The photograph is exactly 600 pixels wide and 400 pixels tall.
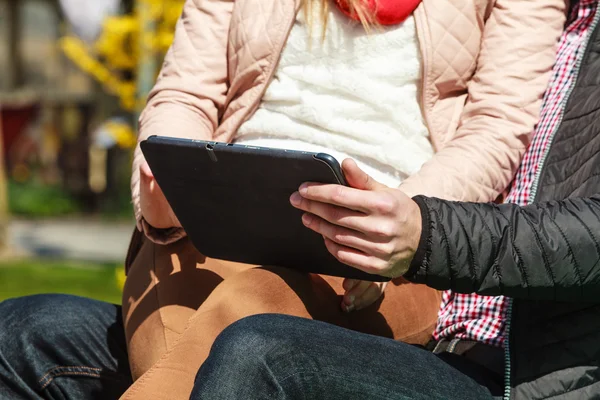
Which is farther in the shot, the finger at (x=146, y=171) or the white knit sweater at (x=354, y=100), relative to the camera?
the white knit sweater at (x=354, y=100)

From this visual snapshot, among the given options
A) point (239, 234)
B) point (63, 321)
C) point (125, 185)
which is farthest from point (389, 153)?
point (125, 185)

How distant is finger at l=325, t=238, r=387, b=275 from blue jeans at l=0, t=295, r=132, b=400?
750 mm

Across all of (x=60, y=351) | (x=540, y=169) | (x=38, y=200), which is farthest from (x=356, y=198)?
(x=38, y=200)

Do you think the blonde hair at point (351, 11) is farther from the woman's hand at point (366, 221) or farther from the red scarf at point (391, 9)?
the woman's hand at point (366, 221)

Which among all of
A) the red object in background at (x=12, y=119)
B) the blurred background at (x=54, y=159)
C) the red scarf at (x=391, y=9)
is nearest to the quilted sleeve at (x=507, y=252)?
the red scarf at (x=391, y=9)

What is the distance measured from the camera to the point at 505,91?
193 cm

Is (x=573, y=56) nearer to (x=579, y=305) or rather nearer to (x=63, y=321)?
(x=579, y=305)

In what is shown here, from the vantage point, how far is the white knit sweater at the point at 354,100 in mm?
1935


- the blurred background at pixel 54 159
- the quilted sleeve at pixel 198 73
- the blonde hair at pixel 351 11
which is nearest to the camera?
the blonde hair at pixel 351 11

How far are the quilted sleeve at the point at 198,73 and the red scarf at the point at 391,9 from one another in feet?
1.06

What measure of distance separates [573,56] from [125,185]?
36.3 ft

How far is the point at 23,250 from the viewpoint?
32.5 feet

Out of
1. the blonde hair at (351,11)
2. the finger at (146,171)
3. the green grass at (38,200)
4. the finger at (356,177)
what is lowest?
the green grass at (38,200)

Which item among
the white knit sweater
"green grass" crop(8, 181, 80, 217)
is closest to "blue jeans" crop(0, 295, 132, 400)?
the white knit sweater
